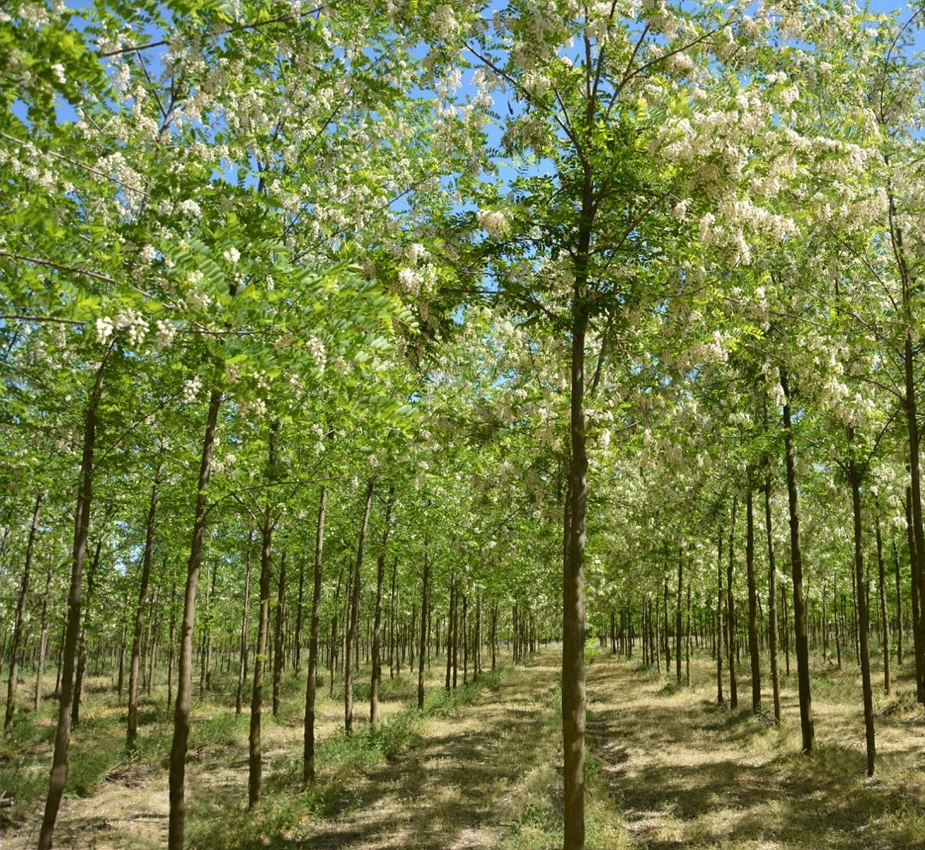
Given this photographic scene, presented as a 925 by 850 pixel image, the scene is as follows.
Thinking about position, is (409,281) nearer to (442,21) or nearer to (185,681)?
(442,21)

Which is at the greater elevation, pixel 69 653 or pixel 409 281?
pixel 409 281

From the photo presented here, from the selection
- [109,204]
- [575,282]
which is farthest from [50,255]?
[575,282]

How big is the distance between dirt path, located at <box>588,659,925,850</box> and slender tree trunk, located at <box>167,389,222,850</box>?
7000mm

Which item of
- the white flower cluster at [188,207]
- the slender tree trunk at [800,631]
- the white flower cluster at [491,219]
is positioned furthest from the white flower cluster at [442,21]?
the slender tree trunk at [800,631]

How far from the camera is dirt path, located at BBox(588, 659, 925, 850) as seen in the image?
10906 mm

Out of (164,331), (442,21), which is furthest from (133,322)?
(442,21)

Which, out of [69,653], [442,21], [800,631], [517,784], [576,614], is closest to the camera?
[442,21]

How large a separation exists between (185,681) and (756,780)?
11904 millimetres

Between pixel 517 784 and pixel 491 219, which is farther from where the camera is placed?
pixel 517 784

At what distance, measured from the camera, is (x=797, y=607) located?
15.5 metres

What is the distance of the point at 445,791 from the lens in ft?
47.9

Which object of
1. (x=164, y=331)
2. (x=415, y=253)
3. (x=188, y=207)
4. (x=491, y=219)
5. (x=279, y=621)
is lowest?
(x=279, y=621)

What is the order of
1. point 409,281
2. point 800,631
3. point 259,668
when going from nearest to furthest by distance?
point 409,281 < point 259,668 < point 800,631

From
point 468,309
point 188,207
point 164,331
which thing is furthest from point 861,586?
point 164,331
